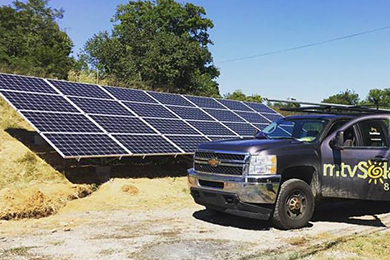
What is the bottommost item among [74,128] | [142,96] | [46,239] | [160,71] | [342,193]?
[46,239]

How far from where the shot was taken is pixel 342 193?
7484 mm

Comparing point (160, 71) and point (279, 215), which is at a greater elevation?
point (160, 71)

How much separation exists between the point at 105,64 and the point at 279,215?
3305 cm

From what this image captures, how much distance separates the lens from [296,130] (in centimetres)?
834

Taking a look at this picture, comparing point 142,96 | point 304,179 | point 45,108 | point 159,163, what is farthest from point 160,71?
point 304,179

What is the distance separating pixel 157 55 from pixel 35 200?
87.4ft

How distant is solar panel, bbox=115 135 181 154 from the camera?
1158 cm

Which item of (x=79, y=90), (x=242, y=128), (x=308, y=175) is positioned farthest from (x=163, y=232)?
(x=242, y=128)

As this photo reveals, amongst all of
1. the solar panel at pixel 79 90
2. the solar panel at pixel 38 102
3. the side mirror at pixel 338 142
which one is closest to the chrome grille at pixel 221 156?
the side mirror at pixel 338 142

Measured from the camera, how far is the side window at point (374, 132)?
7.81 m

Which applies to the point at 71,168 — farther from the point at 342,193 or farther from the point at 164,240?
the point at 342,193

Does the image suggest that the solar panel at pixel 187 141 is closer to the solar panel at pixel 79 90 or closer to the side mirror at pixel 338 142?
the solar panel at pixel 79 90

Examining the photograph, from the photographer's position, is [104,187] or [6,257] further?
[104,187]

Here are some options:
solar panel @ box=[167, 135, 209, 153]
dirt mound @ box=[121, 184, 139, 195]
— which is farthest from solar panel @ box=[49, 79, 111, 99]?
dirt mound @ box=[121, 184, 139, 195]
